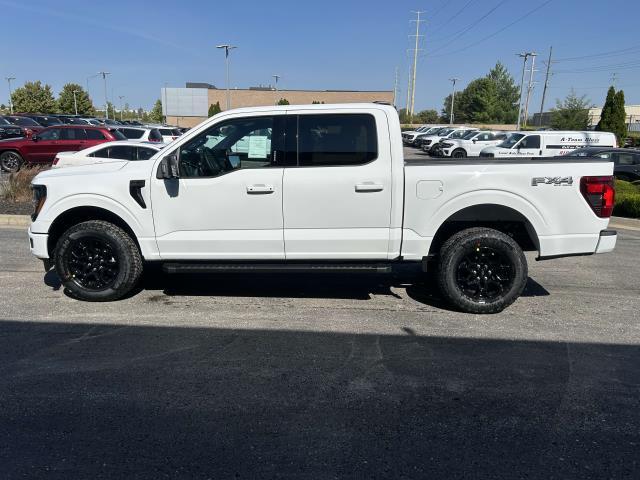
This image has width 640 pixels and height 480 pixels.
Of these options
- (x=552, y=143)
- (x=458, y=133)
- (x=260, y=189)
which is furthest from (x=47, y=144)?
(x=458, y=133)

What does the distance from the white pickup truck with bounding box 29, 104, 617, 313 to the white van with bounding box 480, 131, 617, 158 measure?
19.6 meters

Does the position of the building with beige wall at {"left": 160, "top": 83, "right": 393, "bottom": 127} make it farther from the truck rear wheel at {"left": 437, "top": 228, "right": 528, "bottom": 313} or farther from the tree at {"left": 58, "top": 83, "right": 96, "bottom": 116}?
the truck rear wheel at {"left": 437, "top": 228, "right": 528, "bottom": 313}

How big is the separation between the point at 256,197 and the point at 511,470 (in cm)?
329

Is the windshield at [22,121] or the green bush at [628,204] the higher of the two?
the windshield at [22,121]

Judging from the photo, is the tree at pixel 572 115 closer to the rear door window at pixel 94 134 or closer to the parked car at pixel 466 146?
the parked car at pixel 466 146

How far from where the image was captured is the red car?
702 inches

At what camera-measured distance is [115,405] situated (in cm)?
347

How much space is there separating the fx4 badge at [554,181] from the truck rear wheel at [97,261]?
4171 millimetres

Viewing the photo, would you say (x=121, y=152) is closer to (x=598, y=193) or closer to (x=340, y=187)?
(x=340, y=187)

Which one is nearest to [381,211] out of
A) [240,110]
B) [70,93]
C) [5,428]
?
[240,110]

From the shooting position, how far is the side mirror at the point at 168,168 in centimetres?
501

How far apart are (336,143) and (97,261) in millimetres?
2881

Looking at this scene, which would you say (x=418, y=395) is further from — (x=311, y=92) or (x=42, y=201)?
(x=311, y=92)

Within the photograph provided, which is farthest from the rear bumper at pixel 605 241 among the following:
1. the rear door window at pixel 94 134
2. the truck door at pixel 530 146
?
the truck door at pixel 530 146
